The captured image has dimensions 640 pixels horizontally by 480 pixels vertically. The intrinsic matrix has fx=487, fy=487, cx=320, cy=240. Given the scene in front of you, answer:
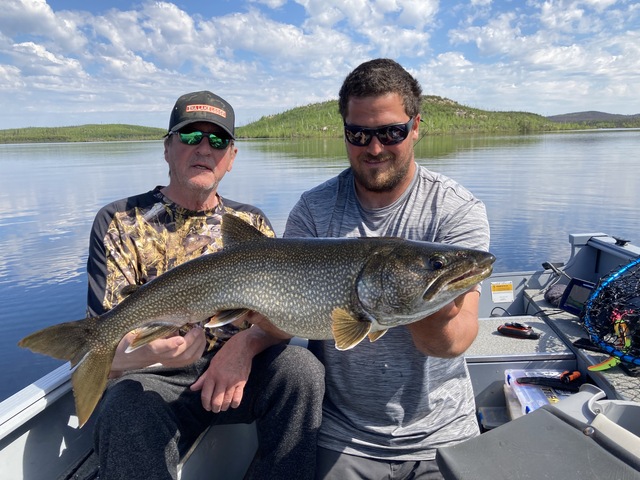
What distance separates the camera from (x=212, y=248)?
154 inches

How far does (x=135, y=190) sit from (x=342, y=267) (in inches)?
848

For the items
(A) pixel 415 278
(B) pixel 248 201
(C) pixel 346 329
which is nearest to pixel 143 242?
(C) pixel 346 329

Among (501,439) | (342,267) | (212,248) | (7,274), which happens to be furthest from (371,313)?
(7,274)

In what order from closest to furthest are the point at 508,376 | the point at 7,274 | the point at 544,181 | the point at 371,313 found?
the point at 371,313 < the point at 508,376 < the point at 7,274 < the point at 544,181

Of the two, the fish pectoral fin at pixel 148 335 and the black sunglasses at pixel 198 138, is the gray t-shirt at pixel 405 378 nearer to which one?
the fish pectoral fin at pixel 148 335

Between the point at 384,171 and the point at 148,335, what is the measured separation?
72.3 inches

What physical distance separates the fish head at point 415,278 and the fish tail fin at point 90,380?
5.14 feet

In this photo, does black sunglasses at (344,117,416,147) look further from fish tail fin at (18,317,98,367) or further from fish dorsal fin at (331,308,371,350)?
fish tail fin at (18,317,98,367)

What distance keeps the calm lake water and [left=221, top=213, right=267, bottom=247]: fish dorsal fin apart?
676cm

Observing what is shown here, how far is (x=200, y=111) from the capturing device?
12.9 feet

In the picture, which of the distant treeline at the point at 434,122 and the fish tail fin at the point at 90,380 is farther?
the distant treeline at the point at 434,122

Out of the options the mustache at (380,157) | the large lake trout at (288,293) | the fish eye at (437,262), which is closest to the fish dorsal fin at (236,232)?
the large lake trout at (288,293)

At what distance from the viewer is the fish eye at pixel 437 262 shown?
2660mm

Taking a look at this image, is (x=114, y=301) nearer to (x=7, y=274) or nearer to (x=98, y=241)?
(x=98, y=241)
